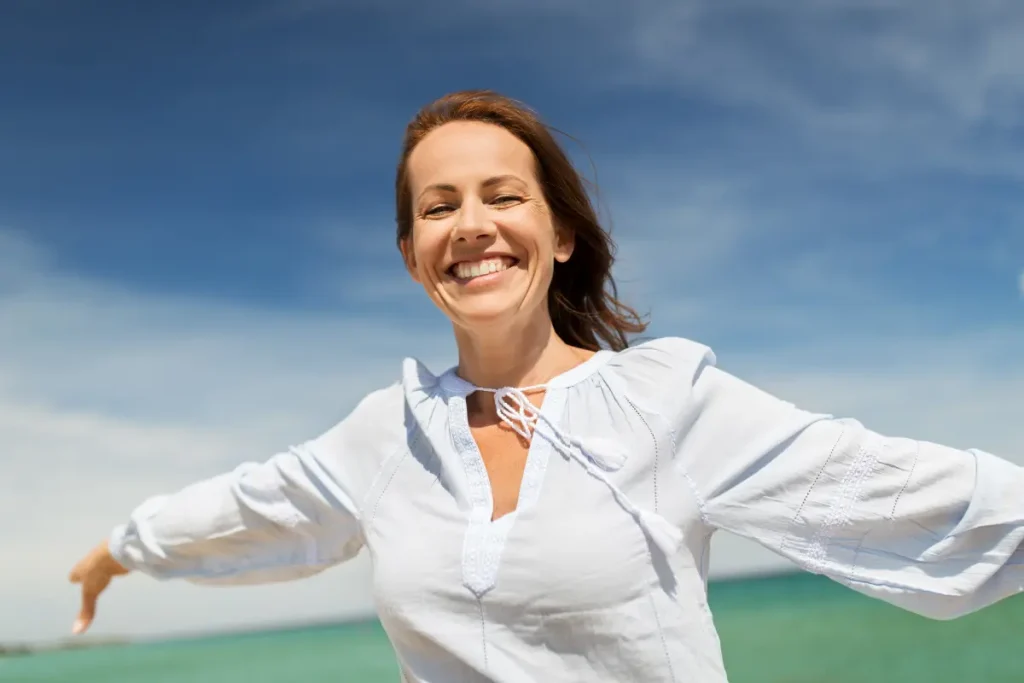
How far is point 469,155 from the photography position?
6.86 feet

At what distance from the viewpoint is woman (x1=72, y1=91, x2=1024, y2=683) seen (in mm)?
1718

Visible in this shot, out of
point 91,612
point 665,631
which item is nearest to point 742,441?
point 665,631

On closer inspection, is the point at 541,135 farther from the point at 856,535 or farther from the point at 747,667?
the point at 747,667

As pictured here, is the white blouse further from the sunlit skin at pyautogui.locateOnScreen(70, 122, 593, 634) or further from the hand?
the hand

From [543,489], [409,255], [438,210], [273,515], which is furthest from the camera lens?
[409,255]

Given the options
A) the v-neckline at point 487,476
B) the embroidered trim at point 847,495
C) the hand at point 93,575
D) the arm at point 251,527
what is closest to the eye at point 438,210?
the v-neckline at point 487,476

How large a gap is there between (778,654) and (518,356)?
15887mm

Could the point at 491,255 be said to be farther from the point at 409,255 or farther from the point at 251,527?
the point at 251,527

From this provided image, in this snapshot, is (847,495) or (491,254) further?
(491,254)

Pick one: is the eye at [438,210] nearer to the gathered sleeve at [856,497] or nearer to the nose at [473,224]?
the nose at [473,224]

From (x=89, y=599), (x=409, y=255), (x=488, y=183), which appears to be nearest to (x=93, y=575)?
(x=89, y=599)

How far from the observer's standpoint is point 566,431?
1980mm

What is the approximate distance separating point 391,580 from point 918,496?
42.6 inches

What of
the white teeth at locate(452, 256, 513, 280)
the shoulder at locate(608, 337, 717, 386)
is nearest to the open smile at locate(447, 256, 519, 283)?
the white teeth at locate(452, 256, 513, 280)
